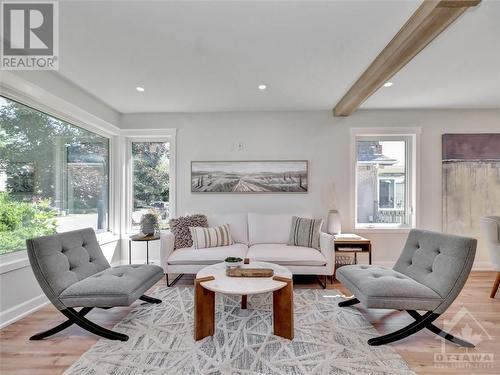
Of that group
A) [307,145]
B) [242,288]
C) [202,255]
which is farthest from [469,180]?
[202,255]

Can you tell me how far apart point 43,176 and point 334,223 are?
363 cm

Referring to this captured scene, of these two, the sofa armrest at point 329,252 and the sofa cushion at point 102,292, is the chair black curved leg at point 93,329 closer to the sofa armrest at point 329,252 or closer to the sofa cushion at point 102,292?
the sofa cushion at point 102,292

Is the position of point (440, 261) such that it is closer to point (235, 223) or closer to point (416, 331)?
point (416, 331)

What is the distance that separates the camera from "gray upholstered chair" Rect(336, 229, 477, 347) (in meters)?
1.91

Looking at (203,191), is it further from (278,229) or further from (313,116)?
(313,116)

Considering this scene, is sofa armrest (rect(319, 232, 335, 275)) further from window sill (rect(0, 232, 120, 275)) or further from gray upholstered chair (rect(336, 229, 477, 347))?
window sill (rect(0, 232, 120, 275))

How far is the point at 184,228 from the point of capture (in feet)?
11.2

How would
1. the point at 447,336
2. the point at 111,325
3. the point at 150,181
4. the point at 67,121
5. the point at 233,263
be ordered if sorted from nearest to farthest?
the point at 447,336
the point at 111,325
the point at 233,263
the point at 67,121
the point at 150,181

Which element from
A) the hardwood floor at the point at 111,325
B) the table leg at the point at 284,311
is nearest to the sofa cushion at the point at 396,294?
the hardwood floor at the point at 111,325

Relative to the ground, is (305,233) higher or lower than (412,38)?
lower

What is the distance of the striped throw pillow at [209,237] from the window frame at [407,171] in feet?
6.51

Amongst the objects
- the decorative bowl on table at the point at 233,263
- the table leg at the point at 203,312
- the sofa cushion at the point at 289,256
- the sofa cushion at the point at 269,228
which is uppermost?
the sofa cushion at the point at 269,228

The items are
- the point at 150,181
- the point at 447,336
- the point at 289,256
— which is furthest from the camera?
the point at 150,181

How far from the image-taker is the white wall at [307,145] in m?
3.84
